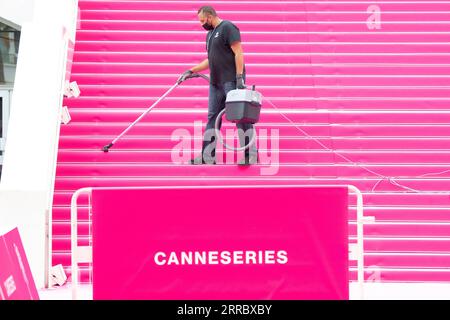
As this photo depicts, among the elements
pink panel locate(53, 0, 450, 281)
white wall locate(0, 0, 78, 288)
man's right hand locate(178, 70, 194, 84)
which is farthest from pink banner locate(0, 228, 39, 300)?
man's right hand locate(178, 70, 194, 84)

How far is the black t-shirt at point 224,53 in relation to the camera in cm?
1003

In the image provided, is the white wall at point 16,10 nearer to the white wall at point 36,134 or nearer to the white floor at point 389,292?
the white wall at point 36,134

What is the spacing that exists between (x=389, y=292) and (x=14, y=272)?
3922mm

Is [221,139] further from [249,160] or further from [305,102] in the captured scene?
[305,102]

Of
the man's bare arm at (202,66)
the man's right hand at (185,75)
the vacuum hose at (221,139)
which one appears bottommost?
the vacuum hose at (221,139)

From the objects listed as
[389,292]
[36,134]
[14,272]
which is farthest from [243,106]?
[14,272]

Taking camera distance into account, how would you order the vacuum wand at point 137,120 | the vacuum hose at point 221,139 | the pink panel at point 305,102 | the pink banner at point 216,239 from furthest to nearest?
the vacuum wand at point 137,120
the vacuum hose at point 221,139
the pink panel at point 305,102
the pink banner at point 216,239

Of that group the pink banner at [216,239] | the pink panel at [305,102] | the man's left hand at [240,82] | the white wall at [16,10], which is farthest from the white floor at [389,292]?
the white wall at [16,10]

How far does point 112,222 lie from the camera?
6.30m

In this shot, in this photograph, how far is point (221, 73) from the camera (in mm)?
10094

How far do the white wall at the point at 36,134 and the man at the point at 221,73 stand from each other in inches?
61.2

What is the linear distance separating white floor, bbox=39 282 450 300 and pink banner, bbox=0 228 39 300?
2.11 m

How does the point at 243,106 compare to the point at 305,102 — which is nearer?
the point at 243,106
